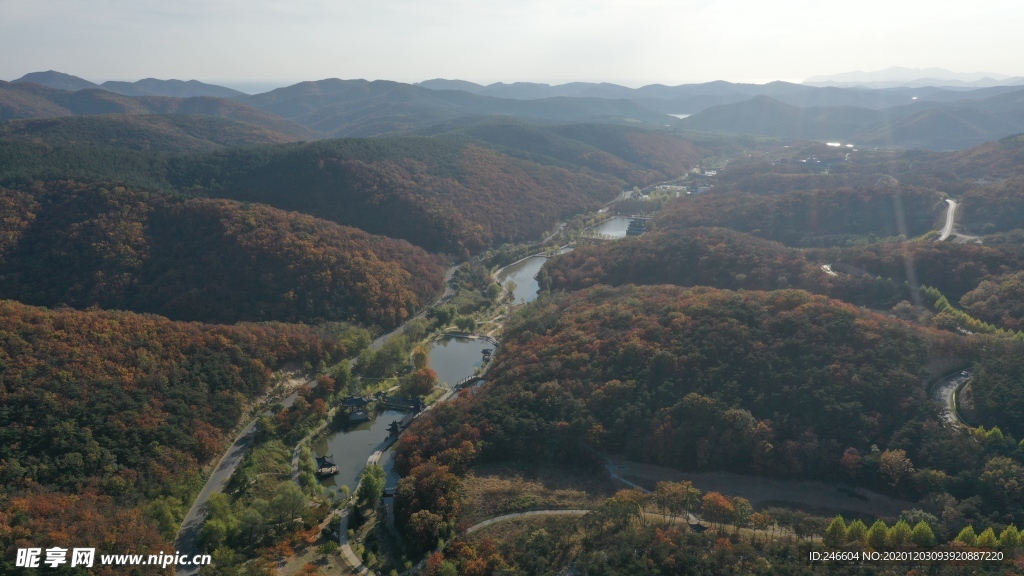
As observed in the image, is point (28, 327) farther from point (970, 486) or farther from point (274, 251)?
point (970, 486)

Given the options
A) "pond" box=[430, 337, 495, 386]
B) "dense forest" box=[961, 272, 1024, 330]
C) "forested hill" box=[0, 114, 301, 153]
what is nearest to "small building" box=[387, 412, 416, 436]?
"pond" box=[430, 337, 495, 386]

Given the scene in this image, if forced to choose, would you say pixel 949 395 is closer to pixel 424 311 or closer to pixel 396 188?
pixel 424 311

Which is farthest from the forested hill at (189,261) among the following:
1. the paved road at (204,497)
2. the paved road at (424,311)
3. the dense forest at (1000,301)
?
the dense forest at (1000,301)

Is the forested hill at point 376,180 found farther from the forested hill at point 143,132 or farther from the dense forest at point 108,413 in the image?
the dense forest at point 108,413

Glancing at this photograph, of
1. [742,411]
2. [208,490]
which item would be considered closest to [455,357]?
[208,490]

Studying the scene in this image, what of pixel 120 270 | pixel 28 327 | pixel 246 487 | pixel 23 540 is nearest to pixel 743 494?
pixel 246 487
